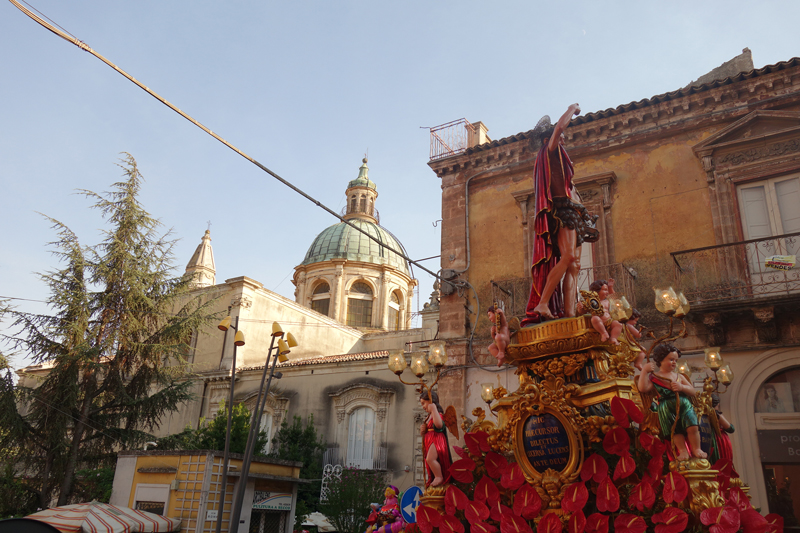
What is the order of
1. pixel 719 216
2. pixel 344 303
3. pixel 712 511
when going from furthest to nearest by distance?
pixel 344 303 < pixel 719 216 < pixel 712 511

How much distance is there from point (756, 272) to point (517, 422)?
895 cm

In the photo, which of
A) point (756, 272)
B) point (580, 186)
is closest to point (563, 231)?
point (756, 272)

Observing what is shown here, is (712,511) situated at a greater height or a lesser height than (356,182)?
lesser

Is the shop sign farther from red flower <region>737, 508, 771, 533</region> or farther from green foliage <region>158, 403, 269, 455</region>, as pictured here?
green foliage <region>158, 403, 269, 455</region>

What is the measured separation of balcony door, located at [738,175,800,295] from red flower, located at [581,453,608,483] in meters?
8.55

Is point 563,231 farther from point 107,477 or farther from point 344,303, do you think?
point 344,303

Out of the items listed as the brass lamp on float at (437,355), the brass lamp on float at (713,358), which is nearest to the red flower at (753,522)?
the brass lamp on float at (713,358)

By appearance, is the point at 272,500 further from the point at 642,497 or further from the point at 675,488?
the point at 675,488

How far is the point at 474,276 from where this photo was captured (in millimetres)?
16453

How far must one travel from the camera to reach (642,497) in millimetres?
5145

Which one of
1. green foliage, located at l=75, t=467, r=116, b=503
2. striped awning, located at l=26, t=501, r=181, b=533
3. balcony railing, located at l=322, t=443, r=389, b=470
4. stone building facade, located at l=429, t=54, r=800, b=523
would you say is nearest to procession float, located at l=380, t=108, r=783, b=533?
stone building facade, located at l=429, t=54, r=800, b=523

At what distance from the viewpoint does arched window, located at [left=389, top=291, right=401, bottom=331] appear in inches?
1607

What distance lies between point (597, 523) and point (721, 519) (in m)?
0.95

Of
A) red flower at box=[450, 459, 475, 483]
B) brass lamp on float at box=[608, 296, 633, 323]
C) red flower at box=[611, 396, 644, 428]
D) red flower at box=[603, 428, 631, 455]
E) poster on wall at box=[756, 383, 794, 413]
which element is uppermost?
poster on wall at box=[756, 383, 794, 413]
